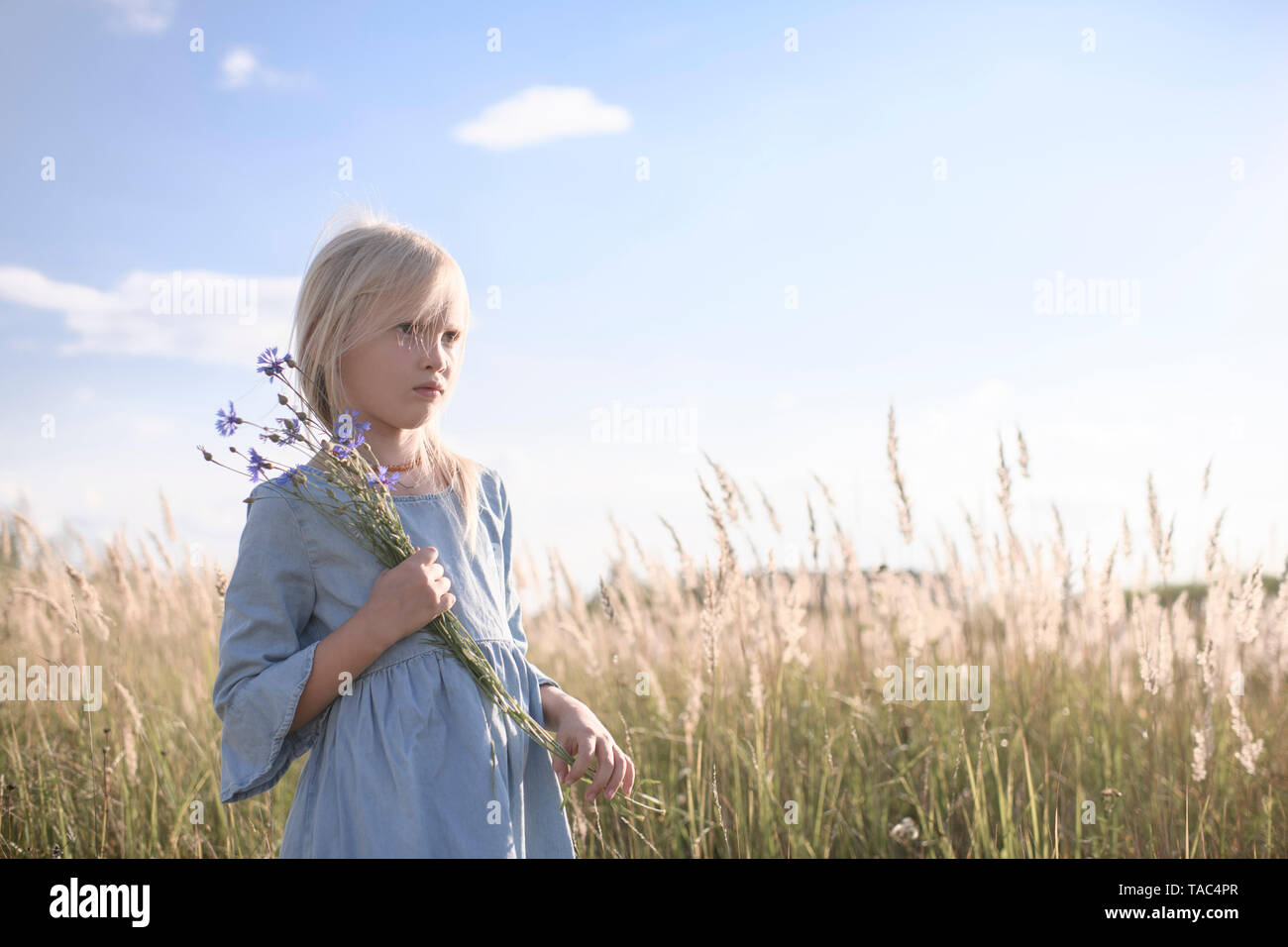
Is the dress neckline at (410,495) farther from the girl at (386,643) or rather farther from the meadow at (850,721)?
the meadow at (850,721)

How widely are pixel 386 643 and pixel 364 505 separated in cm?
20

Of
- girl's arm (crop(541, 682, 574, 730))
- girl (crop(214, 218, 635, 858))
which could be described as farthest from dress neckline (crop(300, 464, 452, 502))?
girl's arm (crop(541, 682, 574, 730))

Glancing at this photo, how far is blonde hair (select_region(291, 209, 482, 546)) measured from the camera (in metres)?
1.33

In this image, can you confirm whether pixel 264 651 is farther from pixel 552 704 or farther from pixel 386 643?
pixel 552 704

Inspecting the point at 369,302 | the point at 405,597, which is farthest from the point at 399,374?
the point at 405,597

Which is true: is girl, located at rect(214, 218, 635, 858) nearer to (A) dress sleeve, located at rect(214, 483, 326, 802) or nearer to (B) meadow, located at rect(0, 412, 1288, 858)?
(A) dress sleeve, located at rect(214, 483, 326, 802)

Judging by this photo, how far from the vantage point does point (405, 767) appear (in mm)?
1194

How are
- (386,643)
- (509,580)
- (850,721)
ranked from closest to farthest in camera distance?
(386,643)
(509,580)
(850,721)

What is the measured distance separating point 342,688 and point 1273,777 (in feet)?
8.37

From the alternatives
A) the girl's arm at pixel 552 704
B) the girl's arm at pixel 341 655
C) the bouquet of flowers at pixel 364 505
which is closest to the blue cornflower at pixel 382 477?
the bouquet of flowers at pixel 364 505

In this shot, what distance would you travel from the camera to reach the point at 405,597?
1.20 metres
